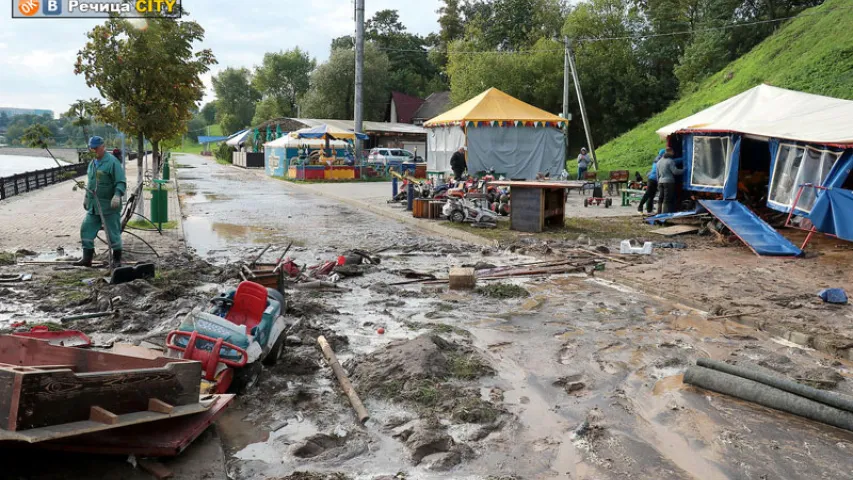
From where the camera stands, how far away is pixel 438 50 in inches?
2965

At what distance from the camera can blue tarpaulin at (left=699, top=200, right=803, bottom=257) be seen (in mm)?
11570

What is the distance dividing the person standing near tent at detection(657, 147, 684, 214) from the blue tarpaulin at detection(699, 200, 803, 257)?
2.12m

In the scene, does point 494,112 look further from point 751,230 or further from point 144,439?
point 144,439

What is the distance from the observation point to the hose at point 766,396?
15.4 ft

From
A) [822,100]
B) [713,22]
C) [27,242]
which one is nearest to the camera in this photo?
[27,242]

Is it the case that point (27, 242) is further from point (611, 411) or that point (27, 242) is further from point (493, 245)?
point (611, 411)

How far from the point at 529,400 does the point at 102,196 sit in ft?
24.7

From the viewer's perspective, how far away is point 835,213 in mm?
11844

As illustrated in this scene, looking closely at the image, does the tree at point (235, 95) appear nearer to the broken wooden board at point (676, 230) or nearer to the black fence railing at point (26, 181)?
the black fence railing at point (26, 181)

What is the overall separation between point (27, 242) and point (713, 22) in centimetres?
4189

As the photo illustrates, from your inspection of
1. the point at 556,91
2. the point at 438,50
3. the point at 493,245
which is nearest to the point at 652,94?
the point at 556,91

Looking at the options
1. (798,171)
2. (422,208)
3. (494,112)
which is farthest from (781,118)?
(494,112)

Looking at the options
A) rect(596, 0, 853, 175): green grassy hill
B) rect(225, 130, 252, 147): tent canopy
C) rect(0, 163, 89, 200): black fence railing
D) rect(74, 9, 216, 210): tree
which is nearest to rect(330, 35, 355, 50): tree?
rect(225, 130, 252, 147): tent canopy

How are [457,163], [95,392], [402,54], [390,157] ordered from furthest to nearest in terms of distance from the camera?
[402,54] < [390,157] < [457,163] < [95,392]
